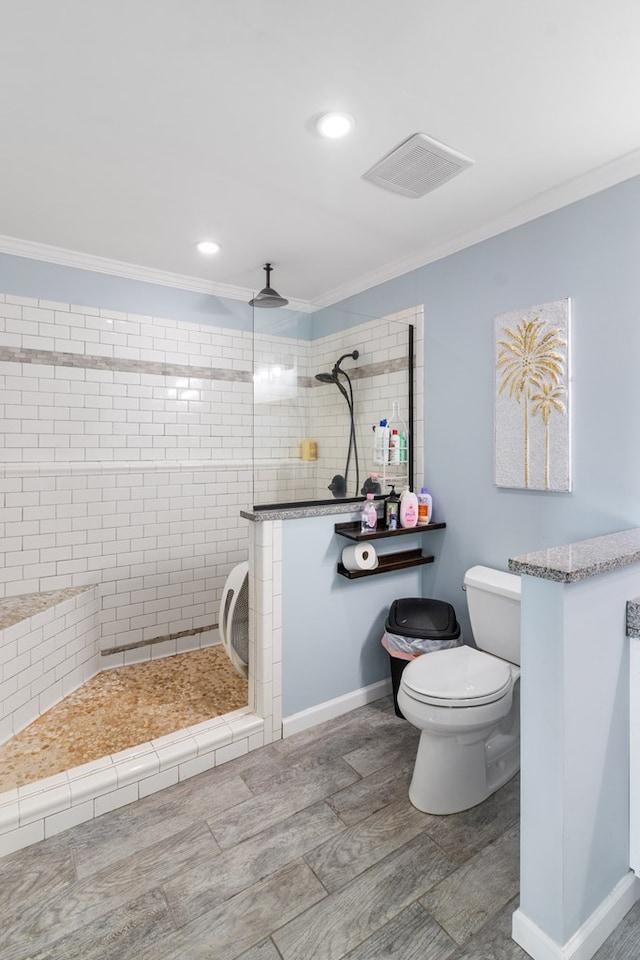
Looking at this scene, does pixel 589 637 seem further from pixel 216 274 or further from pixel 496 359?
pixel 216 274

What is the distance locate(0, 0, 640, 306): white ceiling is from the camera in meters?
1.28

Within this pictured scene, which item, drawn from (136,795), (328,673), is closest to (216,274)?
(328,673)

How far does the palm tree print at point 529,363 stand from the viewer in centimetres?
211

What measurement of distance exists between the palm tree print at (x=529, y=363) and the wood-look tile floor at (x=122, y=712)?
6.43ft

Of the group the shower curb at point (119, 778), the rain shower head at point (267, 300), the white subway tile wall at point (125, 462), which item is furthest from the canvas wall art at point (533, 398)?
the white subway tile wall at point (125, 462)

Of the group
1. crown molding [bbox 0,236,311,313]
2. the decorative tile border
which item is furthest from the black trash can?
the decorative tile border

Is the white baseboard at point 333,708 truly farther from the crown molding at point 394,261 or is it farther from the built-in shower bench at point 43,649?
the crown molding at point 394,261

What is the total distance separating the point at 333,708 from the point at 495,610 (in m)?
0.94

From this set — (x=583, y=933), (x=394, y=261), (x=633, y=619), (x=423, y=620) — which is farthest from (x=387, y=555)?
(x=394, y=261)

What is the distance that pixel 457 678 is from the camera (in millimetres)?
1826

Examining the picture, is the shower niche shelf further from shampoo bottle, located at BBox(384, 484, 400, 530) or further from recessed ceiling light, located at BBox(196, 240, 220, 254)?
recessed ceiling light, located at BBox(196, 240, 220, 254)

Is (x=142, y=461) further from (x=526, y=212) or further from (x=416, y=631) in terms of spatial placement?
(x=526, y=212)

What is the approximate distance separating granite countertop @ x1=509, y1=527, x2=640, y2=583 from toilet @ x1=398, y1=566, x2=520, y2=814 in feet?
2.15

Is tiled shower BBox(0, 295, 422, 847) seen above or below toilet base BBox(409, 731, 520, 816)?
above
